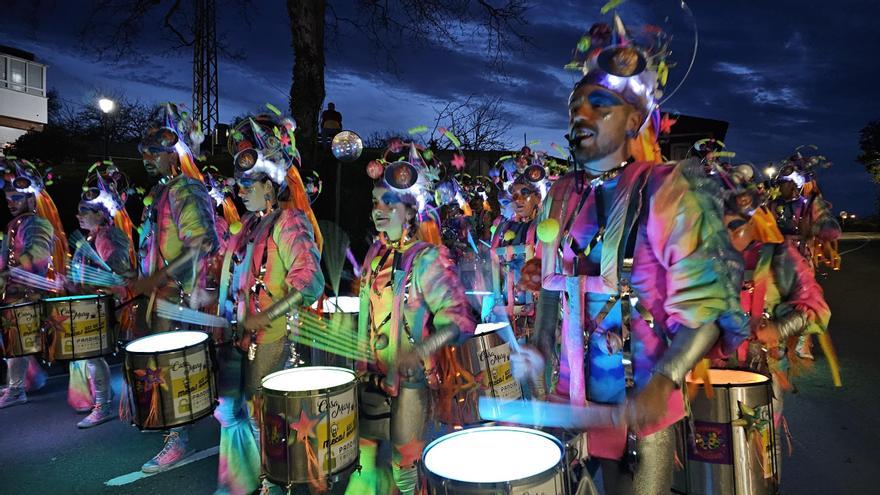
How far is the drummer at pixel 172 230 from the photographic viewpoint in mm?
4562

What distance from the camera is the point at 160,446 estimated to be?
5367 millimetres

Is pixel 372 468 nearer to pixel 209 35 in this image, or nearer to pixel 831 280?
pixel 209 35

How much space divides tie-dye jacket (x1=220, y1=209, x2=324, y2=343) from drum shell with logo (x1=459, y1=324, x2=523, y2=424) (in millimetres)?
1256

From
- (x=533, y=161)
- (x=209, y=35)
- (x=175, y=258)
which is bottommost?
(x=175, y=258)

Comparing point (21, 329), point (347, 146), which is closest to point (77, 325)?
point (21, 329)

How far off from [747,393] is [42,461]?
5.44 metres

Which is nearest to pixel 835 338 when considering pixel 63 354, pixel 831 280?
pixel 831 280

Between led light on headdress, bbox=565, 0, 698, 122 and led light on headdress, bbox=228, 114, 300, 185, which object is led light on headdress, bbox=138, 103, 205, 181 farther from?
led light on headdress, bbox=565, 0, 698, 122

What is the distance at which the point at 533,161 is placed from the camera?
345 inches

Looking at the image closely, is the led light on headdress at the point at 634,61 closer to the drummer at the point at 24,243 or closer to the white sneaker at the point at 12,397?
the drummer at the point at 24,243

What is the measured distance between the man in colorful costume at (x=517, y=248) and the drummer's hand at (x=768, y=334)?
8.65 feet

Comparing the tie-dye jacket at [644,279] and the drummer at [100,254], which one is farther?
the drummer at [100,254]

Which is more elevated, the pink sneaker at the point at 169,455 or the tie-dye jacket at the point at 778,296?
the tie-dye jacket at the point at 778,296

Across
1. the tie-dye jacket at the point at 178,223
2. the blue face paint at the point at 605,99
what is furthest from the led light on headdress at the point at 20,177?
the blue face paint at the point at 605,99
